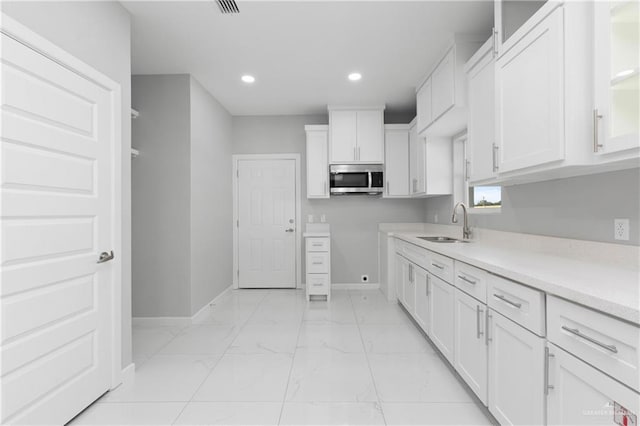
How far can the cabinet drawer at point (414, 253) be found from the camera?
293 centimetres

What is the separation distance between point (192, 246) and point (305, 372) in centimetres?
188

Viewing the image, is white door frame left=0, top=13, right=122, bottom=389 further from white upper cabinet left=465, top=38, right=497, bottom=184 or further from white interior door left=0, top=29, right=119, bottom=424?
white upper cabinet left=465, top=38, right=497, bottom=184

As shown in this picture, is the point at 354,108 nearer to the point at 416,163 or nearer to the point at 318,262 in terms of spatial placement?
the point at 416,163

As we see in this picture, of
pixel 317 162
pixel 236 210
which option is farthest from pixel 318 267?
pixel 236 210

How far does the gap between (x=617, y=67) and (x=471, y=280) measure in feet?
3.92

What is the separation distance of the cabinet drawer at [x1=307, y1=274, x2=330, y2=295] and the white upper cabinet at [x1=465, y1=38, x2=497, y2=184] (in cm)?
247

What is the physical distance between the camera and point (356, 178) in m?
4.68

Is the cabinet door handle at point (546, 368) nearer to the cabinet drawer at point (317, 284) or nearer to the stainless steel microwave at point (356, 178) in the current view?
the cabinet drawer at point (317, 284)

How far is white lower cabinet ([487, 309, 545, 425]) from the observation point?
52.4 inches

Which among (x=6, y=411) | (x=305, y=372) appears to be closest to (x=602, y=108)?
(x=305, y=372)

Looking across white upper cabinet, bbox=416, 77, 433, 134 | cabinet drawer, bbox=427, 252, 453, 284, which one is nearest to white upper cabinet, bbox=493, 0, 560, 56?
white upper cabinet, bbox=416, 77, 433, 134

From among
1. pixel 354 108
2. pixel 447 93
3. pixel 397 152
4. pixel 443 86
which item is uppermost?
A: pixel 354 108

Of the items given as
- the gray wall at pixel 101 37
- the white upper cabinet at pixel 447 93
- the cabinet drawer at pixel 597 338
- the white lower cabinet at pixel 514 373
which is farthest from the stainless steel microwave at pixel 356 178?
the cabinet drawer at pixel 597 338

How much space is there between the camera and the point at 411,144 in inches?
181
